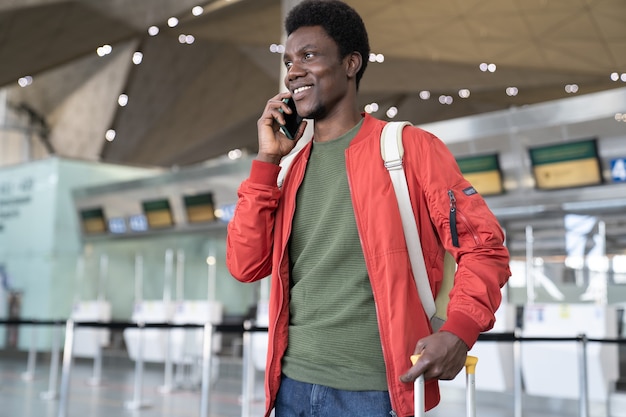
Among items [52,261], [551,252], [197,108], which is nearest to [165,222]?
[52,261]

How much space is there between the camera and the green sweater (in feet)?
5.83

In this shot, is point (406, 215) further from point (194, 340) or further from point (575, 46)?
point (194, 340)

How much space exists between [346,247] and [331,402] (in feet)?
1.22

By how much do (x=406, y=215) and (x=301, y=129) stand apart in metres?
0.51

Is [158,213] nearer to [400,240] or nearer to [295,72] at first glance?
[295,72]

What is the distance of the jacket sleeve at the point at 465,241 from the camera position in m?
1.62

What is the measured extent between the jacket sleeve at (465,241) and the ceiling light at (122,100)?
2229 cm

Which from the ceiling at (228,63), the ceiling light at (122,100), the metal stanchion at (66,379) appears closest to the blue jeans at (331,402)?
the metal stanchion at (66,379)

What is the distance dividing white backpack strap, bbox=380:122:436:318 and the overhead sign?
9.40m

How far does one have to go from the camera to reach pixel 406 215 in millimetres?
1817

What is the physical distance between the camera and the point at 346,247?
1.84m

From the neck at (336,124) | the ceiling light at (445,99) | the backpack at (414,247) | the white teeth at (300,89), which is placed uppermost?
the ceiling light at (445,99)

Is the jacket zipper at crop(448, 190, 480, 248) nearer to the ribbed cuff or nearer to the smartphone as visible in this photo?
the ribbed cuff

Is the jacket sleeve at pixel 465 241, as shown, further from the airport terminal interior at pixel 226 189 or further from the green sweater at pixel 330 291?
the airport terminal interior at pixel 226 189
